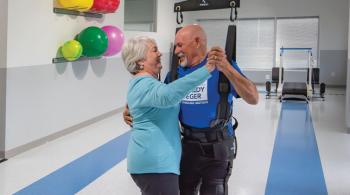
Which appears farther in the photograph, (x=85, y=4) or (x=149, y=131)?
(x=85, y=4)

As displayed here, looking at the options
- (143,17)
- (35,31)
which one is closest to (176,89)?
(35,31)

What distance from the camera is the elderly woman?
6.46 ft

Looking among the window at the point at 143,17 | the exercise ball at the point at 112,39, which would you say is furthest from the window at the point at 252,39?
the exercise ball at the point at 112,39

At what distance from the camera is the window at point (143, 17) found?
1041cm

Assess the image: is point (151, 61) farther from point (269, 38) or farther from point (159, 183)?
point (269, 38)

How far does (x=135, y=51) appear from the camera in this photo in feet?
6.50

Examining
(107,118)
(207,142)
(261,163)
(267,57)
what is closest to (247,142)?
(261,163)

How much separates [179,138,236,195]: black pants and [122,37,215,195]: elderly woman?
0.26 metres

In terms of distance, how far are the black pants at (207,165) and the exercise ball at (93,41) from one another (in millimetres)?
4093

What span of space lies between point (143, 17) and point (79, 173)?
267 inches

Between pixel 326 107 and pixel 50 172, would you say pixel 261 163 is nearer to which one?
pixel 50 172

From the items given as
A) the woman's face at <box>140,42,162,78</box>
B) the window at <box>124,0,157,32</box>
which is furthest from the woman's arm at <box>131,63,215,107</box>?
the window at <box>124,0,157,32</box>

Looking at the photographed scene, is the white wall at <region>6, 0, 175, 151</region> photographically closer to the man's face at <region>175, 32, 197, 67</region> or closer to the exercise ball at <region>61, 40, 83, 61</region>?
the exercise ball at <region>61, 40, 83, 61</region>

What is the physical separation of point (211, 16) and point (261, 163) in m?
9.80
